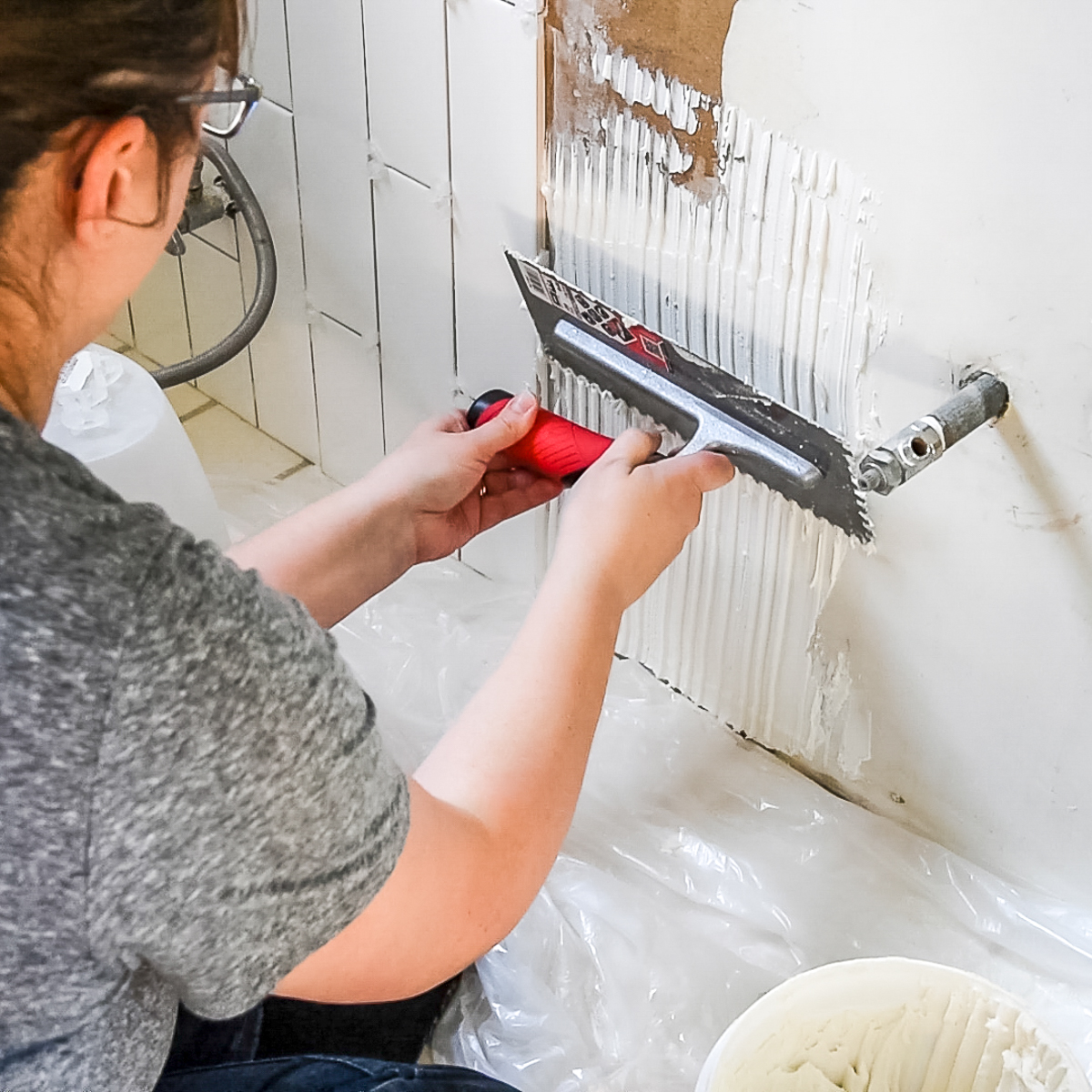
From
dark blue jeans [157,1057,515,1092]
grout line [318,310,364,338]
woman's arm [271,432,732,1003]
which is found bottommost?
dark blue jeans [157,1057,515,1092]

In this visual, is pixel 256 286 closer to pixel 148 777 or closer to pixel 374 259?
pixel 374 259

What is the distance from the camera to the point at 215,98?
505 millimetres

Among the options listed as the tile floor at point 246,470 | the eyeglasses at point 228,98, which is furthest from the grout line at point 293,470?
the eyeglasses at point 228,98

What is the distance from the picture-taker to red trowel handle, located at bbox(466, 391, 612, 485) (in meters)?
0.93

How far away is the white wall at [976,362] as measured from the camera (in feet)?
2.36

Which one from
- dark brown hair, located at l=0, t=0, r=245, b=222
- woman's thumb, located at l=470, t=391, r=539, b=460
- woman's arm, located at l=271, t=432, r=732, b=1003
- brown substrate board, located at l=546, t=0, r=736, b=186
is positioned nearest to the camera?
dark brown hair, located at l=0, t=0, r=245, b=222

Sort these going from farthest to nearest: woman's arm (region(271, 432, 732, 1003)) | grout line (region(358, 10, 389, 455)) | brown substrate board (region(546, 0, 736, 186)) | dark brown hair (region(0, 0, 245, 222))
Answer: grout line (region(358, 10, 389, 455)), brown substrate board (region(546, 0, 736, 186)), woman's arm (region(271, 432, 732, 1003)), dark brown hair (region(0, 0, 245, 222))

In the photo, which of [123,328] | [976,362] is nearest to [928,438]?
[976,362]

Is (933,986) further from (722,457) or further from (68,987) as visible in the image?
(68,987)

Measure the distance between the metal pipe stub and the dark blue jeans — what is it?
0.44 metres

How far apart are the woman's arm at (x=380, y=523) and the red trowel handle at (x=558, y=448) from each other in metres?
0.01

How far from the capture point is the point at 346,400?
1.34m

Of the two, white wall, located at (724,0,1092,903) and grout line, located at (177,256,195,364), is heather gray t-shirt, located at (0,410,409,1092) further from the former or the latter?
grout line, located at (177,256,195,364)

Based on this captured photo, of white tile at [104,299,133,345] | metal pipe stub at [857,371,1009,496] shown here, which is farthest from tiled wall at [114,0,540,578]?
metal pipe stub at [857,371,1009,496]
